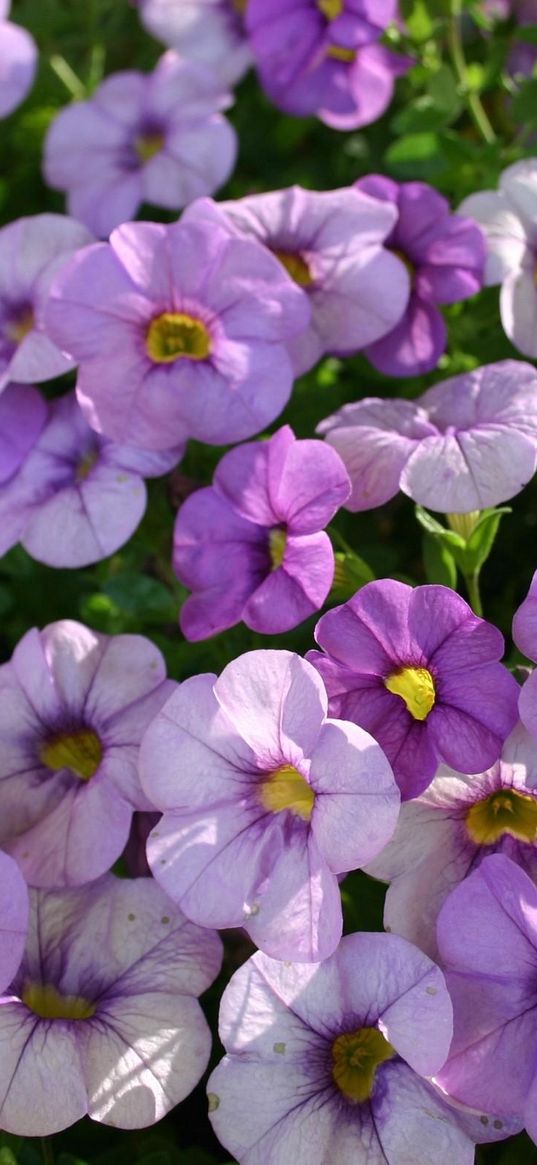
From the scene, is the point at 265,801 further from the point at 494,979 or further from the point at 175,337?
the point at 175,337

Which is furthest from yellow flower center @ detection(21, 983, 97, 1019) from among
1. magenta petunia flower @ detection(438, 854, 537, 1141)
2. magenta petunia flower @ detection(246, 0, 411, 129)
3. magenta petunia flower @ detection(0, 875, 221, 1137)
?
magenta petunia flower @ detection(246, 0, 411, 129)

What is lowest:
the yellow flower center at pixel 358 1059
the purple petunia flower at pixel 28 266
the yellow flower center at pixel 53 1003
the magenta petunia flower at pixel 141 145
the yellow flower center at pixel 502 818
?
the yellow flower center at pixel 358 1059

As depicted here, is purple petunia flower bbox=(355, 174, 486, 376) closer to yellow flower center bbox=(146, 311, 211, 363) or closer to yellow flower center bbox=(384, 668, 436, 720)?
yellow flower center bbox=(146, 311, 211, 363)

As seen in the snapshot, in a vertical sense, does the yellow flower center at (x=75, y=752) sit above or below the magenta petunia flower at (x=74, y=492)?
below

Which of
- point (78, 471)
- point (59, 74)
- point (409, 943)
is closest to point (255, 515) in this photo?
point (78, 471)

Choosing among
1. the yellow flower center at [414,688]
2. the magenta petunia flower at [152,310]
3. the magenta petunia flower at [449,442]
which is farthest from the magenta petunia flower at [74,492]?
the yellow flower center at [414,688]

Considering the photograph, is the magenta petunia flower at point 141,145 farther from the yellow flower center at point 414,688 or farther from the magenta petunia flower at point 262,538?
the yellow flower center at point 414,688

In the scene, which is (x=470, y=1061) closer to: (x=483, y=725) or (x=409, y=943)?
(x=409, y=943)

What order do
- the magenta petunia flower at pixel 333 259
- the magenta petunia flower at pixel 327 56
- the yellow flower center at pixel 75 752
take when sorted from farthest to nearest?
1. the magenta petunia flower at pixel 327 56
2. the magenta petunia flower at pixel 333 259
3. the yellow flower center at pixel 75 752
